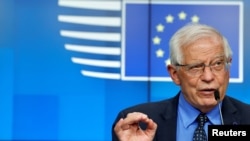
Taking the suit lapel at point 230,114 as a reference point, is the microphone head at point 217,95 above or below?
above

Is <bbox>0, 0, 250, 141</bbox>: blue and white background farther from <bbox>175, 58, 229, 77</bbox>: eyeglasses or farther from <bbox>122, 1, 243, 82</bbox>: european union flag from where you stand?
<bbox>175, 58, 229, 77</bbox>: eyeglasses

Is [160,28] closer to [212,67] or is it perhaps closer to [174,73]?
[174,73]

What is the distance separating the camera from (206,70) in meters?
1.42

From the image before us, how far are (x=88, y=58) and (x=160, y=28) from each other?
1.40 ft

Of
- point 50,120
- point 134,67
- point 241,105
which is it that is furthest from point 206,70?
point 50,120

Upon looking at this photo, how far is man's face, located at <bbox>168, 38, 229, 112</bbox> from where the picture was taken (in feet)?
4.65

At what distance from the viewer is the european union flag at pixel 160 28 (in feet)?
9.33

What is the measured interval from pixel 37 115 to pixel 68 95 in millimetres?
204

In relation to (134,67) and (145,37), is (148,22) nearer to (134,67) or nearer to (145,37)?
(145,37)

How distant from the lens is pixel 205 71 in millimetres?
1424

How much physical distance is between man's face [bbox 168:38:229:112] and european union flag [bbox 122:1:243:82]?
1.37 meters

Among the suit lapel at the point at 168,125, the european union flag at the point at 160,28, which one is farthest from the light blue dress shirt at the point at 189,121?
the european union flag at the point at 160,28

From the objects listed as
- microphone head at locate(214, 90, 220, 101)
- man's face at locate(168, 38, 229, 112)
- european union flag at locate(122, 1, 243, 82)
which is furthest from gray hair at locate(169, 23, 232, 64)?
european union flag at locate(122, 1, 243, 82)

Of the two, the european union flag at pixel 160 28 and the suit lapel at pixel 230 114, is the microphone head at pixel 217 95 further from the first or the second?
the european union flag at pixel 160 28
